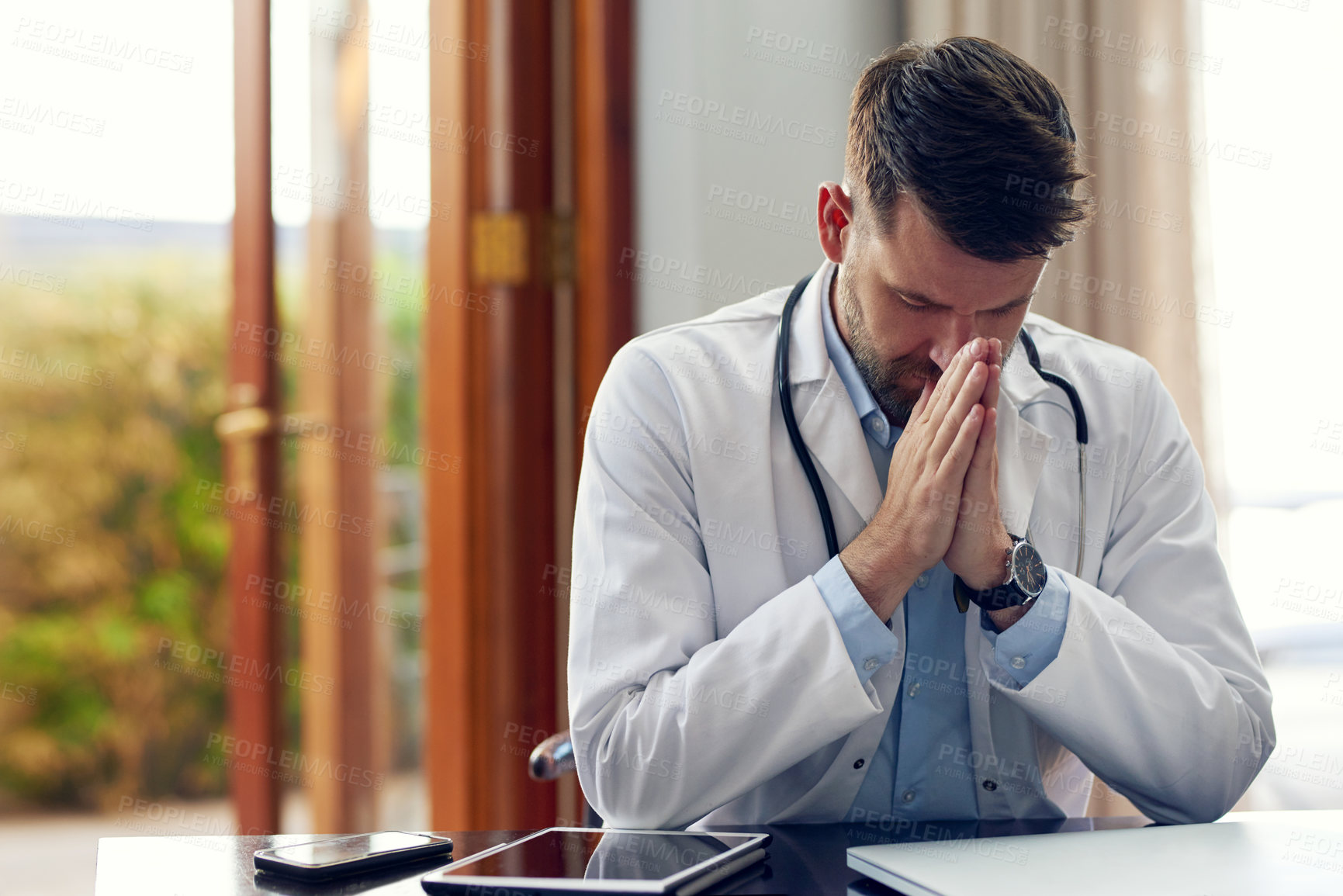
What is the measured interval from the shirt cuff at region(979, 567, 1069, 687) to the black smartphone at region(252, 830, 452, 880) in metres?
0.60

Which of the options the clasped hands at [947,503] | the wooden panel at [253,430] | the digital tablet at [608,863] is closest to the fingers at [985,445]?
the clasped hands at [947,503]

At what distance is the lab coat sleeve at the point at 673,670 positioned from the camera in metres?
1.05

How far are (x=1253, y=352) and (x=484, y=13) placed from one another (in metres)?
1.58

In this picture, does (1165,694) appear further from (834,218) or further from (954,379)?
(834,218)

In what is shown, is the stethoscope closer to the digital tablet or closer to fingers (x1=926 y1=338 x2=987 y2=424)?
fingers (x1=926 y1=338 x2=987 y2=424)

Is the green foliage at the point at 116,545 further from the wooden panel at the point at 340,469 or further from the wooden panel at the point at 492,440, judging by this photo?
the wooden panel at the point at 492,440

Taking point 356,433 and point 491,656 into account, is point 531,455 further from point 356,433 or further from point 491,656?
point 356,433

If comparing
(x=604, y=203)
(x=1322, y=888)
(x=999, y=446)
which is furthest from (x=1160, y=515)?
(x=604, y=203)

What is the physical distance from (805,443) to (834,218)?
289 millimetres

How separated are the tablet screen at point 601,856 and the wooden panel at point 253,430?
1610 mm

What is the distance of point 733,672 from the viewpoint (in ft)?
3.48

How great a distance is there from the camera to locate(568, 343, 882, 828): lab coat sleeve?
1.05 meters

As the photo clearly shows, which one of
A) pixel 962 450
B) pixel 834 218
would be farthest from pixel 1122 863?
pixel 834 218

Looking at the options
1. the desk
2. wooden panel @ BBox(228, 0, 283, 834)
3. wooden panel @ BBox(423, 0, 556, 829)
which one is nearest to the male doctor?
the desk
